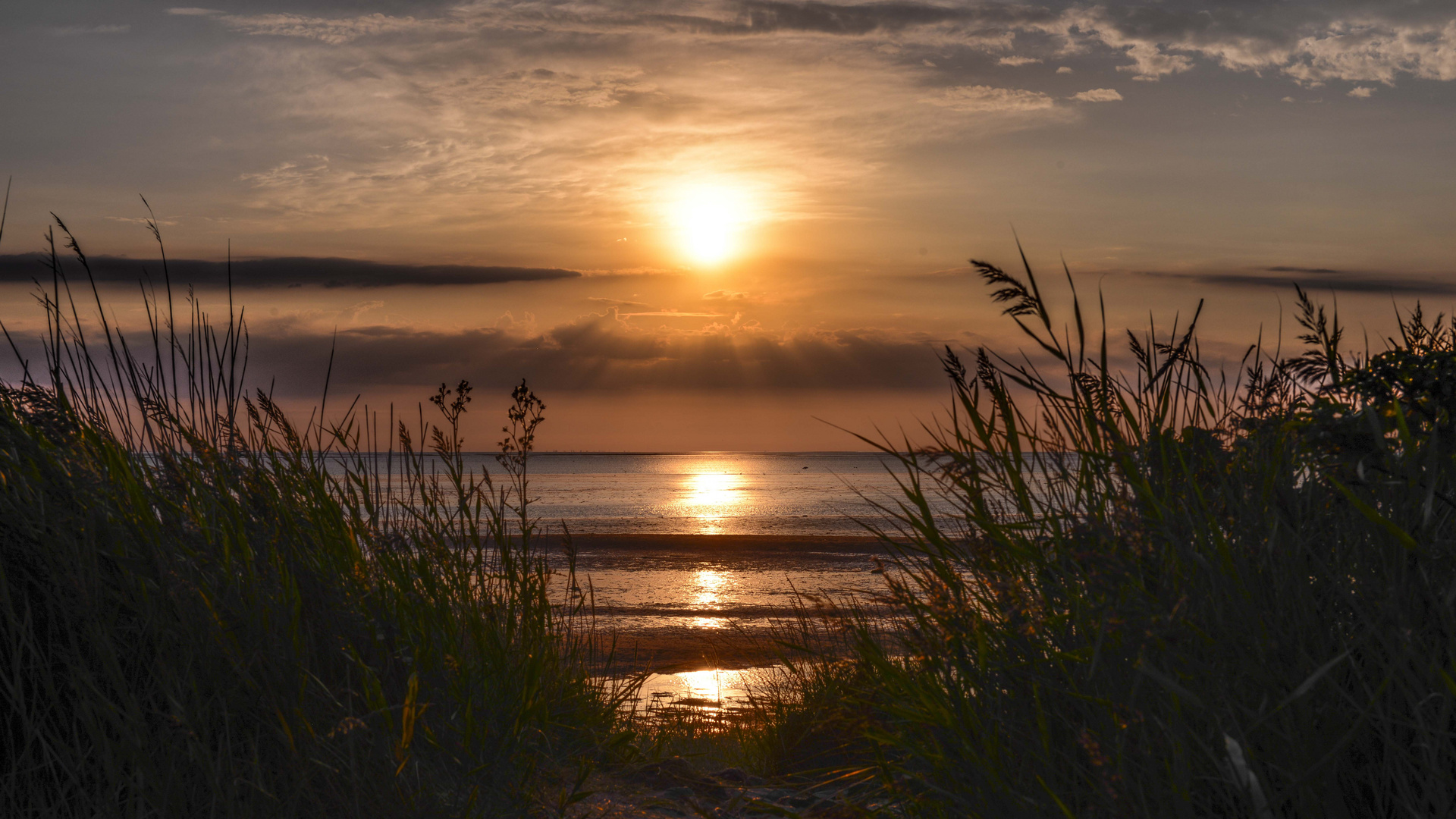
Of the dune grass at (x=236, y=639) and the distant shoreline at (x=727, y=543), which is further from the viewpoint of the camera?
the distant shoreline at (x=727, y=543)

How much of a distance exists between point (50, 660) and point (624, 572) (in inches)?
683

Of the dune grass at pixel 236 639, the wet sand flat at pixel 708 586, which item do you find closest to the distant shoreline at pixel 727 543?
the wet sand flat at pixel 708 586

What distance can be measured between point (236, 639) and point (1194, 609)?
9.53ft

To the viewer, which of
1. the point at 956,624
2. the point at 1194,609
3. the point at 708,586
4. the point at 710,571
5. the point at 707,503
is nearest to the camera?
the point at 1194,609

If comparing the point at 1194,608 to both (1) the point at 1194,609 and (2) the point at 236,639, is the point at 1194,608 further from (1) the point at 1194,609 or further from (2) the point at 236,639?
(2) the point at 236,639

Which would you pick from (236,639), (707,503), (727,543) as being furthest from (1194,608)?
(707,503)

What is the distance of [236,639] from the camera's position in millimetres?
3158

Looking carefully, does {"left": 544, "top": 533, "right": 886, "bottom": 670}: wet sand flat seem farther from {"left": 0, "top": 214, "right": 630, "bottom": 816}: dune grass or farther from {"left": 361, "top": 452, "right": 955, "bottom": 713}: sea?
{"left": 0, "top": 214, "right": 630, "bottom": 816}: dune grass

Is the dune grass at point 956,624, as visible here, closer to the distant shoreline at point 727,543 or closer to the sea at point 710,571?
the sea at point 710,571

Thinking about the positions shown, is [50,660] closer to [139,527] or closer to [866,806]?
[139,527]

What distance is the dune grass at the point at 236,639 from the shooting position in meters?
2.88

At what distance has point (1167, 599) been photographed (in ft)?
8.34

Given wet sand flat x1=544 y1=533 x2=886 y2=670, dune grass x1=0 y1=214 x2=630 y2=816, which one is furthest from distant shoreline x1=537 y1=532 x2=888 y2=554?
dune grass x1=0 y1=214 x2=630 y2=816

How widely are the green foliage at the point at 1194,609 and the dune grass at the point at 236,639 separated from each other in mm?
1472
